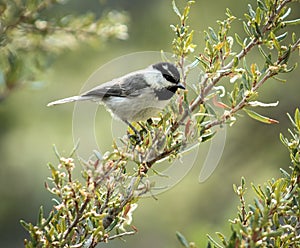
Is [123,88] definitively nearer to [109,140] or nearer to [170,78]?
[170,78]

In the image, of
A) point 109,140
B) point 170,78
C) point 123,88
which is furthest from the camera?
point 109,140

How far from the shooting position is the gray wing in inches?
108

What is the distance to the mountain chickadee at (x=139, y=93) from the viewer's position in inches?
85.2

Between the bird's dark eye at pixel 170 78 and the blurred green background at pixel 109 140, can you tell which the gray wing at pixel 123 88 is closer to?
the bird's dark eye at pixel 170 78

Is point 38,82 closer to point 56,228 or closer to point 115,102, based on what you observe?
point 115,102

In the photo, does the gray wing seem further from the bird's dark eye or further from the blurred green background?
the blurred green background

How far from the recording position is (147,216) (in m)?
5.83

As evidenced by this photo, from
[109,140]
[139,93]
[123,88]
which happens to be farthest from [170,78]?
[109,140]

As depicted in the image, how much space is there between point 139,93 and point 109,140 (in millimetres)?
2103

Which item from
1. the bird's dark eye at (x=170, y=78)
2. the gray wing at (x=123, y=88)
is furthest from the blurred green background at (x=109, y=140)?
the bird's dark eye at (x=170, y=78)

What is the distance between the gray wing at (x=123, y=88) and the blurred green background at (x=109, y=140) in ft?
6.36

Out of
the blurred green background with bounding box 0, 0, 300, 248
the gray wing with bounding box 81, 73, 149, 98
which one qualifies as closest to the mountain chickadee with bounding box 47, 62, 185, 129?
the gray wing with bounding box 81, 73, 149, 98

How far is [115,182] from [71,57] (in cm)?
451

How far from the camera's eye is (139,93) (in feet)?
8.82
